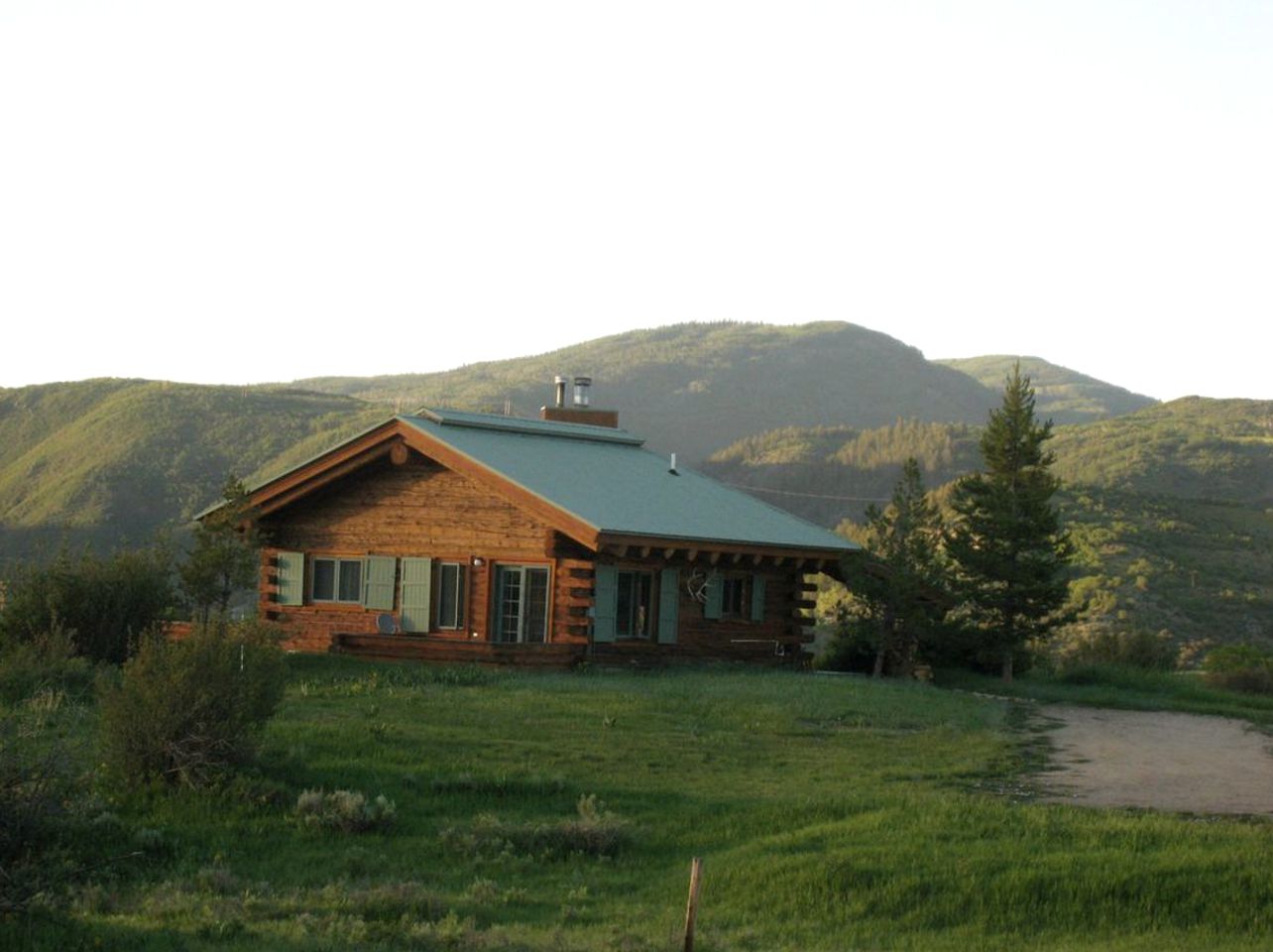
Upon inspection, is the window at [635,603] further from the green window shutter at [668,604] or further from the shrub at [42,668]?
the shrub at [42,668]

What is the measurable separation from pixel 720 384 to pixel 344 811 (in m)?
150

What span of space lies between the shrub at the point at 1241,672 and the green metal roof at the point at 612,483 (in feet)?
23.2

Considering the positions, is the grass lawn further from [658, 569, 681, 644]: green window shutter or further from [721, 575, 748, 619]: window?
[721, 575, 748, 619]: window

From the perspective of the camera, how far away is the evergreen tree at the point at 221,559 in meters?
26.7

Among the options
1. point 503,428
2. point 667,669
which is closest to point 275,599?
point 503,428

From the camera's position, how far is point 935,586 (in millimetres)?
28906

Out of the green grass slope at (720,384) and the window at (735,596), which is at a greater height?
the green grass slope at (720,384)

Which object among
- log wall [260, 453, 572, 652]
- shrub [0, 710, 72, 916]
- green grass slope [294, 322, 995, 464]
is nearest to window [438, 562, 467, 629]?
log wall [260, 453, 572, 652]

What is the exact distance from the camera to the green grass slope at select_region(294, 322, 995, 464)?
146000 mm

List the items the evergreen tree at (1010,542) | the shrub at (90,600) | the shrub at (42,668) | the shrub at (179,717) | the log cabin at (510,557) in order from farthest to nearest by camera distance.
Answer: the evergreen tree at (1010,542)
the log cabin at (510,557)
the shrub at (90,600)
the shrub at (42,668)
the shrub at (179,717)

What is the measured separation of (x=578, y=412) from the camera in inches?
1470

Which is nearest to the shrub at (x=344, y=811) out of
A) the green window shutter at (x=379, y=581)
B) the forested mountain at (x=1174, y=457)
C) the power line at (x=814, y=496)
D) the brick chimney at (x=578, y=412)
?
the green window shutter at (x=379, y=581)

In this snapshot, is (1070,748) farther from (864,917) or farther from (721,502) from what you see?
(721,502)

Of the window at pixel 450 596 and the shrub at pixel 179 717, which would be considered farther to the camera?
the window at pixel 450 596
